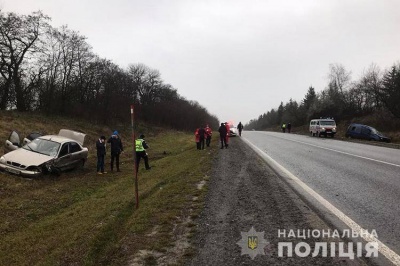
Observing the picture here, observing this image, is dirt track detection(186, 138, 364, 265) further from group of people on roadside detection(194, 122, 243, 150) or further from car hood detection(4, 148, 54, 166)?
group of people on roadside detection(194, 122, 243, 150)

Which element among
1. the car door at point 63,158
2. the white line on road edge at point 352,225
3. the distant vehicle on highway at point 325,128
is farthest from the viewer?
the distant vehicle on highway at point 325,128

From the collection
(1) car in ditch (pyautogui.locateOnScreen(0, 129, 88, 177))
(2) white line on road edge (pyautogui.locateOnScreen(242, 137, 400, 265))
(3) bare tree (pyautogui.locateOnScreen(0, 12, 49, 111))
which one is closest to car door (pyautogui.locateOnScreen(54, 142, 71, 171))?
(1) car in ditch (pyautogui.locateOnScreen(0, 129, 88, 177))

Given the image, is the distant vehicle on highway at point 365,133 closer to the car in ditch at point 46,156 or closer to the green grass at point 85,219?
the green grass at point 85,219

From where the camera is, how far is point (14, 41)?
38844 mm

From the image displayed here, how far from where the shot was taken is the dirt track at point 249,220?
4422 mm

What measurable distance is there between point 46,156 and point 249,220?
11.1 metres

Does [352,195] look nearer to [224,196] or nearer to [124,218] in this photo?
[224,196]

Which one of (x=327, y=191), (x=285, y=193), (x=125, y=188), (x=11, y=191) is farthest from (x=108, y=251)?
(x=11, y=191)

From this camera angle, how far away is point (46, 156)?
14.6 m

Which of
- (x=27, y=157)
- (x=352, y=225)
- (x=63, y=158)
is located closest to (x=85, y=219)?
(x=352, y=225)

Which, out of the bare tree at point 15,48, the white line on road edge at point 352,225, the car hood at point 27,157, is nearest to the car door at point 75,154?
the car hood at point 27,157

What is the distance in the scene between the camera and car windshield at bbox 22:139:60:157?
15.1 m

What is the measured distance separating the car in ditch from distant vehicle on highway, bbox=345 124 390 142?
89.1 feet

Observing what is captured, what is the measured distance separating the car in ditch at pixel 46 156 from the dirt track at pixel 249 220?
7463 millimetres
